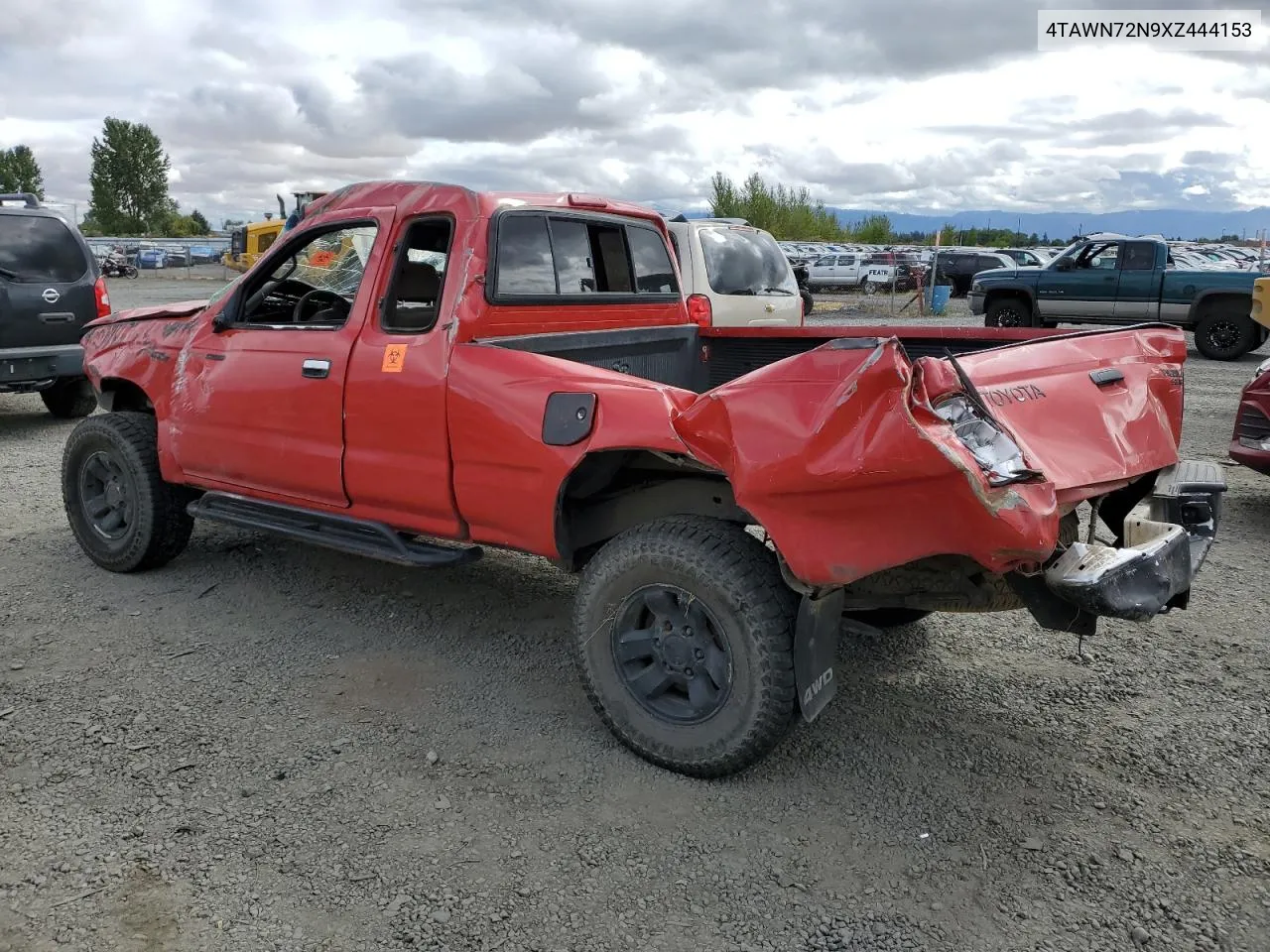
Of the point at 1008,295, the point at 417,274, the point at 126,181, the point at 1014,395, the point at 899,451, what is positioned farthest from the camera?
the point at 126,181

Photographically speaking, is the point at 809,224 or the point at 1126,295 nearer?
the point at 1126,295

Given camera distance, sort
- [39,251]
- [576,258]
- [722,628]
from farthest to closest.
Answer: [39,251] < [576,258] < [722,628]

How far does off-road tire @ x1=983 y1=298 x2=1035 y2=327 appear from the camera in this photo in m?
17.8

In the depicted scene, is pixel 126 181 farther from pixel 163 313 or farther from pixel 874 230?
pixel 163 313

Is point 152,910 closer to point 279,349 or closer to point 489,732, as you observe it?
point 489,732

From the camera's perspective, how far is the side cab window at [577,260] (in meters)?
4.07

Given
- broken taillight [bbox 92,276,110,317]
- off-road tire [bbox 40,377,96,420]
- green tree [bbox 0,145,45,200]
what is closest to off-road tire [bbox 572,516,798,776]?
broken taillight [bbox 92,276,110,317]

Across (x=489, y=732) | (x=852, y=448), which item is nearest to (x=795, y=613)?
(x=852, y=448)

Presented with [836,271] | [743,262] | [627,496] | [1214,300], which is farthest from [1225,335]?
[836,271]

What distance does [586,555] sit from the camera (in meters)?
3.85

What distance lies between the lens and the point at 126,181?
99062 mm

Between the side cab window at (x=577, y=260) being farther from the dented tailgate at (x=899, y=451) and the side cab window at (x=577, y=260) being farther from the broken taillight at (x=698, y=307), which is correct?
the broken taillight at (x=698, y=307)

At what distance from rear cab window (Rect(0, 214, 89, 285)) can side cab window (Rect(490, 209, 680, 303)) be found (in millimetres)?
6551

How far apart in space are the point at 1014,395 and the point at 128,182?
113m
